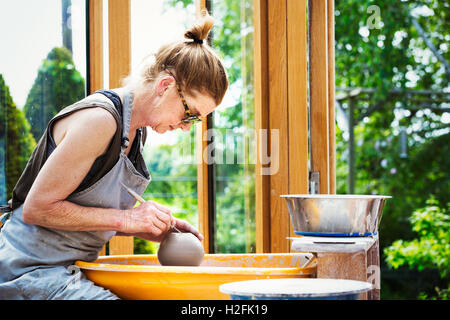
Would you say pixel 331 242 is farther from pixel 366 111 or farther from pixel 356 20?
pixel 366 111

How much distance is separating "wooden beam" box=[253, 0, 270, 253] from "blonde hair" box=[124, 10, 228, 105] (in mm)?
906

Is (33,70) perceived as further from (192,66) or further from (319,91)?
(319,91)

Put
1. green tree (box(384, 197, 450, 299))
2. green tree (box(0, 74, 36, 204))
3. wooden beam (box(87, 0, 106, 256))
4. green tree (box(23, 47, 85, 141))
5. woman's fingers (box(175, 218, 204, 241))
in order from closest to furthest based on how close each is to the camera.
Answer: woman's fingers (box(175, 218, 204, 241))
green tree (box(0, 74, 36, 204))
green tree (box(23, 47, 85, 141))
wooden beam (box(87, 0, 106, 256))
green tree (box(384, 197, 450, 299))

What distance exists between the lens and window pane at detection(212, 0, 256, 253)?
2740 mm

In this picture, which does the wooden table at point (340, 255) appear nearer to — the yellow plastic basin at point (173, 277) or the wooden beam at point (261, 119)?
the yellow plastic basin at point (173, 277)

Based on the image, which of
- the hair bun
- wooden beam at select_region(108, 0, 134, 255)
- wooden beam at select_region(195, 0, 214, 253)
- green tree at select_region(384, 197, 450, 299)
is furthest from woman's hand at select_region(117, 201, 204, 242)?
green tree at select_region(384, 197, 450, 299)

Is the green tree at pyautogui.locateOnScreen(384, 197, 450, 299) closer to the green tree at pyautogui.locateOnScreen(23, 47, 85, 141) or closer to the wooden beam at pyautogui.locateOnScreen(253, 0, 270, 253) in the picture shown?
the wooden beam at pyautogui.locateOnScreen(253, 0, 270, 253)

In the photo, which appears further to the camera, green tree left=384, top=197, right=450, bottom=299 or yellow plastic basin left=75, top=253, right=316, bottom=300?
green tree left=384, top=197, right=450, bottom=299

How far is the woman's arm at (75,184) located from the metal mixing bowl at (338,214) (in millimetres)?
413

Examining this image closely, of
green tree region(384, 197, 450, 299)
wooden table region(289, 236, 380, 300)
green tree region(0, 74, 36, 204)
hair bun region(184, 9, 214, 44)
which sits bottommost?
green tree region(384, 197, 450, 299)

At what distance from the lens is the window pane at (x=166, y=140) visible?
2707 mm

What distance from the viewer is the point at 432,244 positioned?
198 inches

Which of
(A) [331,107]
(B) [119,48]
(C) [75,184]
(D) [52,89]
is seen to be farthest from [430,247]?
(C) [75,184]
